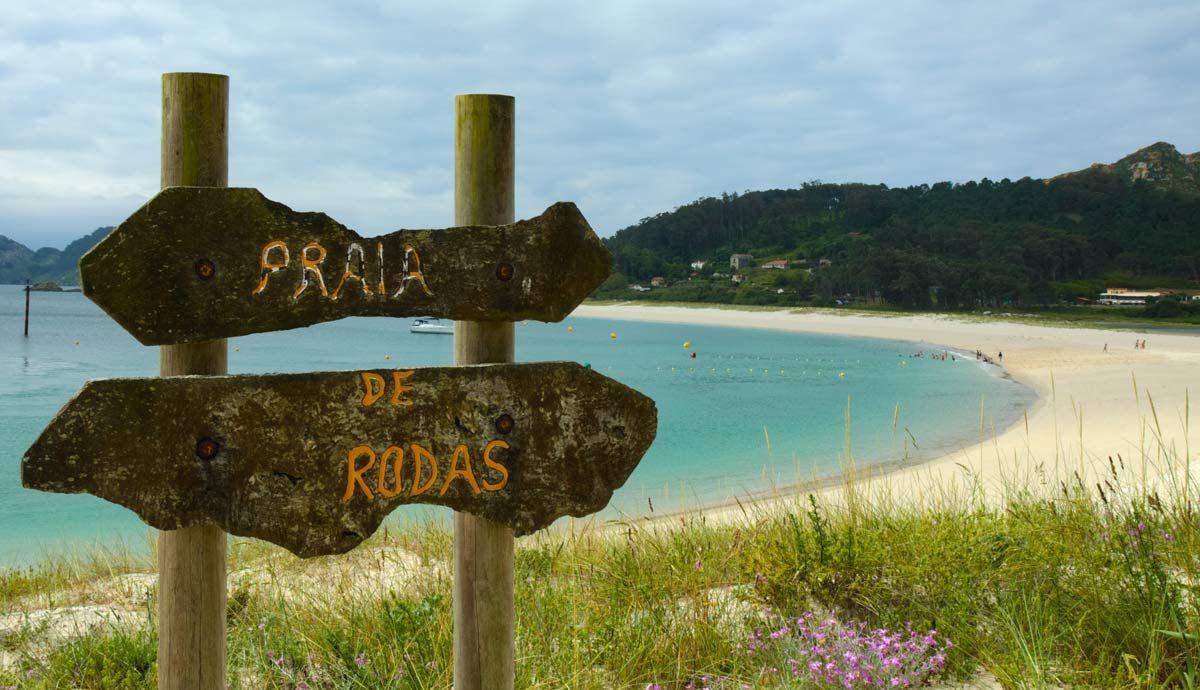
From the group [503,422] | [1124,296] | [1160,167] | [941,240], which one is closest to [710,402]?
[503,422]

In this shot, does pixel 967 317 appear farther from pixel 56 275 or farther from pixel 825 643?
pixel 56 275

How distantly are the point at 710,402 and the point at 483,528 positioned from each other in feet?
65.8

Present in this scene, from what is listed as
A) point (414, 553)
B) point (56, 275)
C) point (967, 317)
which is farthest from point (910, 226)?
point (56, 275)

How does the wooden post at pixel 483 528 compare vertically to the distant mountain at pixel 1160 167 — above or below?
below

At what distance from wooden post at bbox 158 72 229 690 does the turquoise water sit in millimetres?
3326

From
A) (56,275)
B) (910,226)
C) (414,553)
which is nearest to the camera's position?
(414,553)

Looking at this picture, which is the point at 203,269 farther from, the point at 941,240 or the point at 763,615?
the point at 941,240

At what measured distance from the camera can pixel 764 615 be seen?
11.7 ft

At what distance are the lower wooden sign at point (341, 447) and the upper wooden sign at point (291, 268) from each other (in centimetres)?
19

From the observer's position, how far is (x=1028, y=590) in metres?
3.44

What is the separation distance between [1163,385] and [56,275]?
169m

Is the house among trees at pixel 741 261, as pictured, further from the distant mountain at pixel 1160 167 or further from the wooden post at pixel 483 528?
the wooden post at pixel 483 528

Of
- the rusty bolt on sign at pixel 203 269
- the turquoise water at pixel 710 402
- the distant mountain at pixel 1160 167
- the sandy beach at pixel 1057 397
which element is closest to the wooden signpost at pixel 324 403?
the rusty bolt on sign at pixel 203 269

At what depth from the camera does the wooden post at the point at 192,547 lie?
2480mm
